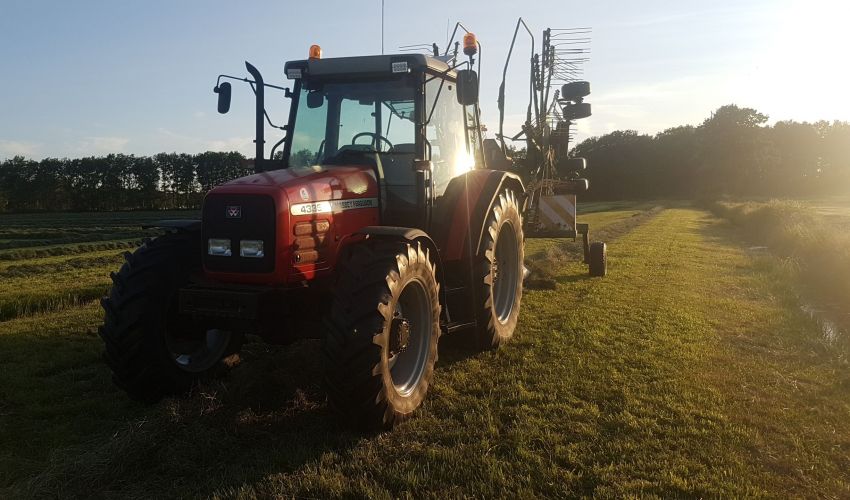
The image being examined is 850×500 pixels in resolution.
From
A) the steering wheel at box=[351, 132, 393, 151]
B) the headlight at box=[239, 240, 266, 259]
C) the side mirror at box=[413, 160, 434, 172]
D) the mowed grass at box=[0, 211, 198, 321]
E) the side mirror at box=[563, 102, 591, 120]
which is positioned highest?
the side mirror at box=[563, 102, 591, 120]

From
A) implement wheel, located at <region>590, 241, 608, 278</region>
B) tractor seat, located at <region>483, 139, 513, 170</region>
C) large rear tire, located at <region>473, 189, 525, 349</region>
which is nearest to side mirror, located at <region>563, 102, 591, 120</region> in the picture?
implement wheel, located at <region>590, 241, 608, 278</region>

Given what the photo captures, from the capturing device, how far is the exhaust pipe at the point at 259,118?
5076mm

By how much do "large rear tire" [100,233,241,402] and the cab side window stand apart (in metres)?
2.25

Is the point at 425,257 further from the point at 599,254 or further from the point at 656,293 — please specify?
the point at 599,254

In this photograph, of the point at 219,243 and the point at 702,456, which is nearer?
the point at 702,456

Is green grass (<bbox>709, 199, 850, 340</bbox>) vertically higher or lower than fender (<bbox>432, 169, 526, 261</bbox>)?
lower

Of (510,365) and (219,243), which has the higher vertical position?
(219,243)

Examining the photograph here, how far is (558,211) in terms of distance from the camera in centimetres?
1000

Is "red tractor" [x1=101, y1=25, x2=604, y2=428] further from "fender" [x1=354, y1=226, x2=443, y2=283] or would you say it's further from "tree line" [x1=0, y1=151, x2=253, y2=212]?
"tree line" [x1=0, y1=151, x2=253, y2=212]

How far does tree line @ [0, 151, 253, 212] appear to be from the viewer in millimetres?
64188

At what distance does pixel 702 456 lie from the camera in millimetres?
3611

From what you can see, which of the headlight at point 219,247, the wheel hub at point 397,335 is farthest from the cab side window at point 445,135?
the headlight at point 219,247

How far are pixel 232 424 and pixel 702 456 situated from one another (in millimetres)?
3040

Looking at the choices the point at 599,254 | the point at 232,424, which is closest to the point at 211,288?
the point at 232,424
